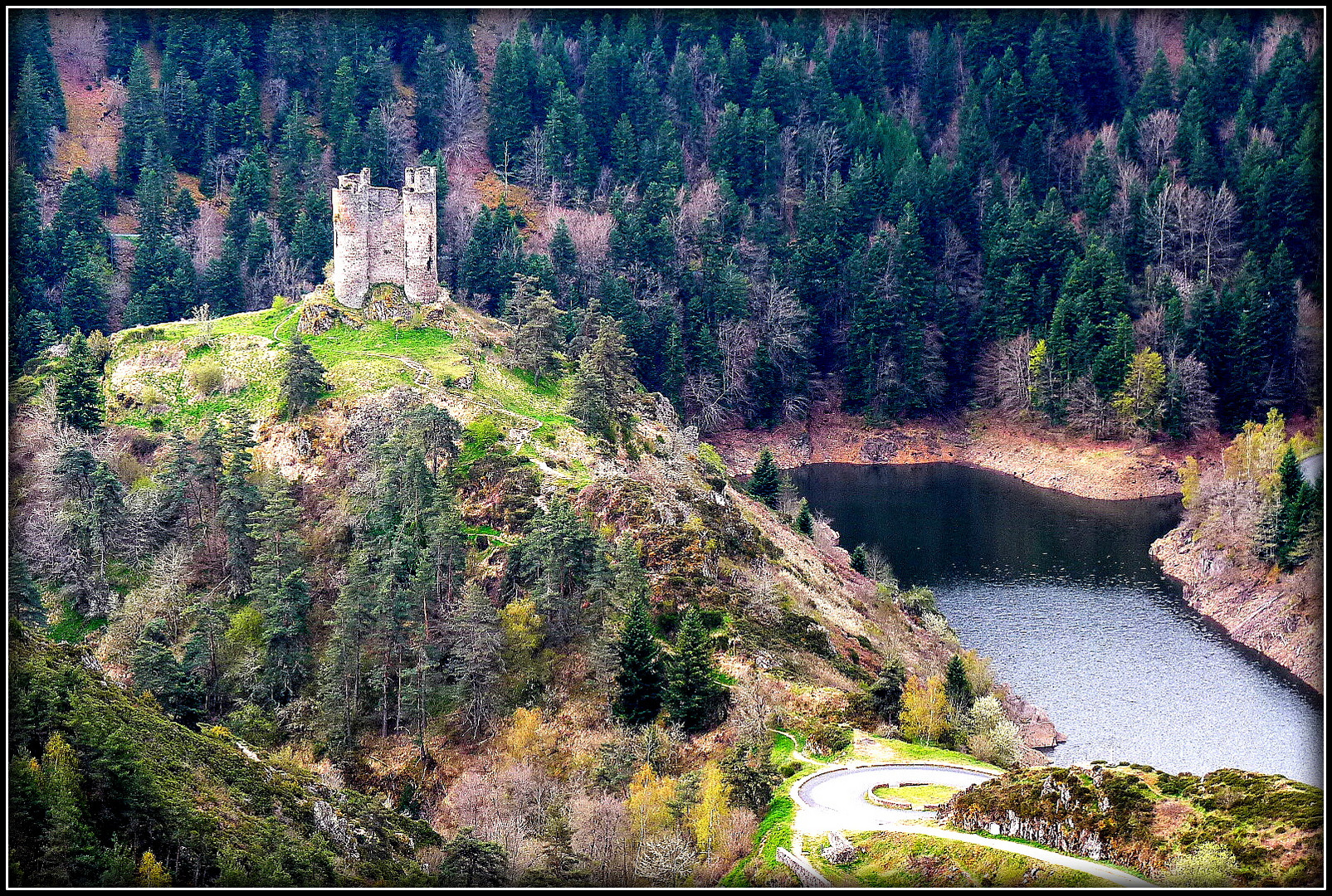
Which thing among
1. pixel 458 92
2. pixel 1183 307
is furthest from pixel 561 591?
pixel 458 92

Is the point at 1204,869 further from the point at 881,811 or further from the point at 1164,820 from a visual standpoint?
the point at 881,811

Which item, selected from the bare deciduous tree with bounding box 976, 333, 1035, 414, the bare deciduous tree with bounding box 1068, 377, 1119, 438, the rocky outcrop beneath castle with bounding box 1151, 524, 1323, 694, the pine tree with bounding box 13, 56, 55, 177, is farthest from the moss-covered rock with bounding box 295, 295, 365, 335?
the bare deciduous tree with bounding box 976, 333, 1035, 414

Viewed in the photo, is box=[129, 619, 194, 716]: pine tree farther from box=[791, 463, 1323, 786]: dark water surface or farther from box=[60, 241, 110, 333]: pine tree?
box=[60, 241, 110, 333]: pine tree

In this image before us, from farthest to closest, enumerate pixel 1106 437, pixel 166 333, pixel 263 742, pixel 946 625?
Answer: pixel 1106 437, pixel 166 333, pixel 946 625, pixel 263 742

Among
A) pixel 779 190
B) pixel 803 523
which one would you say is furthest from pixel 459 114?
pixel 803 523


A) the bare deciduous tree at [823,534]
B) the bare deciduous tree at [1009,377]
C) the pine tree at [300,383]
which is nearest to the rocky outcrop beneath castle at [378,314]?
the pine tree at [300,383]

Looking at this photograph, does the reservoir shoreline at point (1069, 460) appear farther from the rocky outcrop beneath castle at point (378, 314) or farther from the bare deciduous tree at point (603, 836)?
the bare deciduous tree at point (603, 836)

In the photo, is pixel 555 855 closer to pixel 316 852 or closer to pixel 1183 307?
pixel 316 852
